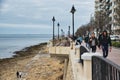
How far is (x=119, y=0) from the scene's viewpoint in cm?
6612

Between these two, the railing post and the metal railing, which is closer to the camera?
the metal railing

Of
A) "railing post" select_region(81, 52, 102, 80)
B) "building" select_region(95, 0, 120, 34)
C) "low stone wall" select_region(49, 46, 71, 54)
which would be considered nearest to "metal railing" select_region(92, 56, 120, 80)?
"railing post" select_region(81, 52, 102, 80)

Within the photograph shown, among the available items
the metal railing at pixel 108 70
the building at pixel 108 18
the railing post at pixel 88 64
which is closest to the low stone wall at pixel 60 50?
the railing post at pixel 88 64

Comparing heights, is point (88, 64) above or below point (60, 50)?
above

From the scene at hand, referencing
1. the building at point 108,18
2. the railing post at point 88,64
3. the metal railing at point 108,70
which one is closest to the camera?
the metal railing at point 108,70

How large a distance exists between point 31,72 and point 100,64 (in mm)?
36172

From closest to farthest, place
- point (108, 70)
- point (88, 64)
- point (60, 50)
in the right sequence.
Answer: point (108, 70), point (88, 64), point (60, 50)

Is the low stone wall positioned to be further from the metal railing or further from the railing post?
the metal railing

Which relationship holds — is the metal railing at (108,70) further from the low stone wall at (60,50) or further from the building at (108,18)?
the building at (108,18)

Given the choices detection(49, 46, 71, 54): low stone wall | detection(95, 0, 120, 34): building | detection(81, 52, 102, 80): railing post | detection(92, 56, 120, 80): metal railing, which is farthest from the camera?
detection(95, 0, 120, 34): building

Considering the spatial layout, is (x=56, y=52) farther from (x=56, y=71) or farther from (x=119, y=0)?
(x=119, y=0)

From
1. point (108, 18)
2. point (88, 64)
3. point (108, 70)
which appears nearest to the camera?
point (108, 70)

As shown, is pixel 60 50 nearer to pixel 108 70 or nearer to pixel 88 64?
pixel 88 64

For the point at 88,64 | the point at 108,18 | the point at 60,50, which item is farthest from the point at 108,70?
the point at 108,18
